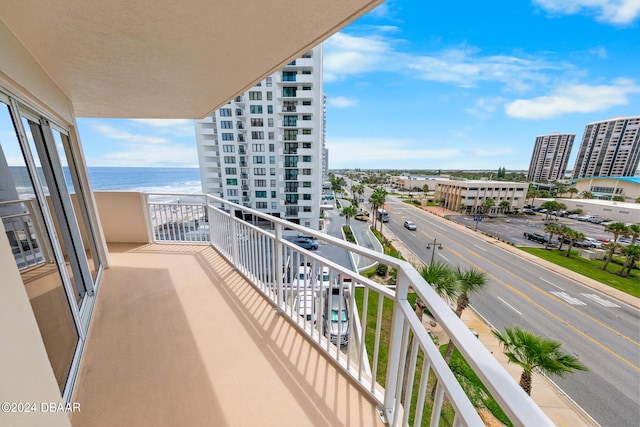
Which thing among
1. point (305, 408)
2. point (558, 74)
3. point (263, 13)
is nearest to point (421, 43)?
point (263, 13)

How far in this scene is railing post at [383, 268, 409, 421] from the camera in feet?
3.83

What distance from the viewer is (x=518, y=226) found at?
28.2 metres

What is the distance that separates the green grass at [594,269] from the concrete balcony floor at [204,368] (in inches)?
903

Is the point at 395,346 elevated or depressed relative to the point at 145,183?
elevated

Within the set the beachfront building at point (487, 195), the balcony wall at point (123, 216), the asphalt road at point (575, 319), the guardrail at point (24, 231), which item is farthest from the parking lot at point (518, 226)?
the guardrail at point (24, 231)

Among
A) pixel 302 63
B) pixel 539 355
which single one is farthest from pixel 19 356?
pixel 302 63

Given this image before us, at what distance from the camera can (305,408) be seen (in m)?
1.50

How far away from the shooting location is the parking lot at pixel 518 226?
78.2ft

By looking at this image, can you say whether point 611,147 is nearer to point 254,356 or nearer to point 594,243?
point 594,243

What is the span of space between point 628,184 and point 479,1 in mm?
53553

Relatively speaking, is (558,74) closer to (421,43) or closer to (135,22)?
(421,43)

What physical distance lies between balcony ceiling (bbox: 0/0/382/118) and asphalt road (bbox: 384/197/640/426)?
12.9 meters

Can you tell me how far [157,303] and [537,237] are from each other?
3127 cm

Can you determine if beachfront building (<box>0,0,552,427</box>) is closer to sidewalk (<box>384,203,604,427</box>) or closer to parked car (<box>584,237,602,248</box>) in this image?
sidewalk (<box>384,203,604,427</box>)
